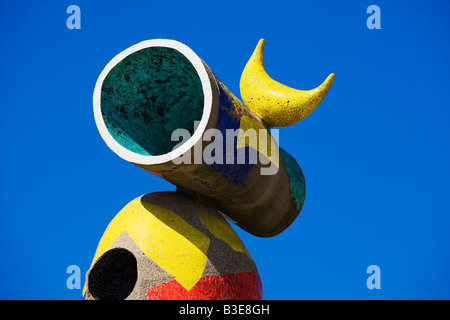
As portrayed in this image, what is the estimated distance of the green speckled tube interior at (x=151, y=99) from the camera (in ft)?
19.4

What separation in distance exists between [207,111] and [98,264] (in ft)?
6.14

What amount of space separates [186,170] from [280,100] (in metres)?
1.71

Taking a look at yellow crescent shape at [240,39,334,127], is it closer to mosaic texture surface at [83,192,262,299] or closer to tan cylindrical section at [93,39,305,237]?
tan cylindrical section at [93,39,305,237]

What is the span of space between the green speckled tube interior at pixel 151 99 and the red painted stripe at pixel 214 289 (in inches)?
55.1

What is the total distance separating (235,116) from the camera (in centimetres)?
588

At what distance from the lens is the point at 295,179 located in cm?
695

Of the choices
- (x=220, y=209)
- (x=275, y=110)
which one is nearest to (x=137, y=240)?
(x=220, y=209)

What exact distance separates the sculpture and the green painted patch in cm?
3

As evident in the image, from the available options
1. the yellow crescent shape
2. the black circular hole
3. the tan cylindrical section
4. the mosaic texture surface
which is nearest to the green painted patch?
the tan cylindrical section

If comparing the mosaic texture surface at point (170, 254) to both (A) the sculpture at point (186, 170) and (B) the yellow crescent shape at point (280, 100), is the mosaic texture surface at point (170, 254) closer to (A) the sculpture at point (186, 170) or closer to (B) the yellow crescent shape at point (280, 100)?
(A) the sculpture at point (186, 170)

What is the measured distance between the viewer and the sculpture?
5551 millimetres

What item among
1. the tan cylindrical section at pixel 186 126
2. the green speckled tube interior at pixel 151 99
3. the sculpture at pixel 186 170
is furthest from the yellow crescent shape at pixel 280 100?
the green speckled tube interior at pixel 151 99

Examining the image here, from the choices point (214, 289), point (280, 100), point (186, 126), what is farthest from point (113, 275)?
point (280, 100)
